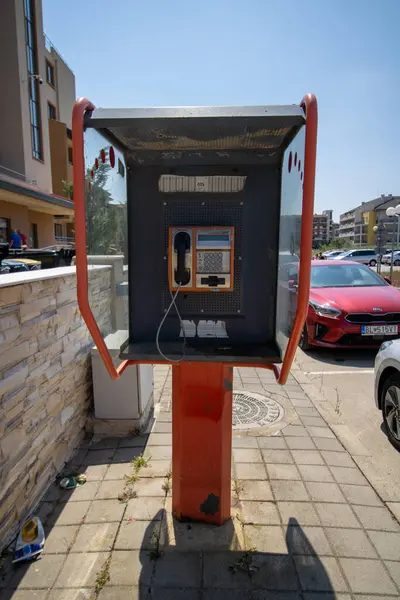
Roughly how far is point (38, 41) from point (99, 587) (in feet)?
83.1

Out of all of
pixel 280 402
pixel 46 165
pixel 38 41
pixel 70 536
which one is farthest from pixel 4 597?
pixel 38 41

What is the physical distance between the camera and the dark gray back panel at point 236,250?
2.46 m

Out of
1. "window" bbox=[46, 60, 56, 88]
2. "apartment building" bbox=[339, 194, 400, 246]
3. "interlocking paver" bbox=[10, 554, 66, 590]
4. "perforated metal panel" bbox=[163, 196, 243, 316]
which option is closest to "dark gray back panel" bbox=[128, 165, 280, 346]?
"perforated metal panel" bbox=[163, 196, 243, 316]

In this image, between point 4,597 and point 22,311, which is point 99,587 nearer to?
point 4,597

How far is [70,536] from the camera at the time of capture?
2279 mm

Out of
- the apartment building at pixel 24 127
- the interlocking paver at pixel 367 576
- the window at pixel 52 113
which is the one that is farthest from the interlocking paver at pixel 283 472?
the window at pixel 52 113

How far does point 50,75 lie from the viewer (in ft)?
85.8

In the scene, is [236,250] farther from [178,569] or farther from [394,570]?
[394,570]

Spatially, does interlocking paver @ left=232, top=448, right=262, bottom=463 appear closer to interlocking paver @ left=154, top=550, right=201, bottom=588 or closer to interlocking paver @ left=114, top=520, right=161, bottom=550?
interlocking paver @ left=114, top=520, right=161, bottom=550

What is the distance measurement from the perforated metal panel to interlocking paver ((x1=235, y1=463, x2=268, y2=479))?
1.30m

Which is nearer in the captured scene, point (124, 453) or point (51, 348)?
point (51, 348)

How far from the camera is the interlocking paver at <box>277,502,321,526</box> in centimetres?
241

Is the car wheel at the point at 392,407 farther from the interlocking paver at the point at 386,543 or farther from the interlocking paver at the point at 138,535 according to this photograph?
the interlocking paver at the point at 138,535

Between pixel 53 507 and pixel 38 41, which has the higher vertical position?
pixel 38 41
